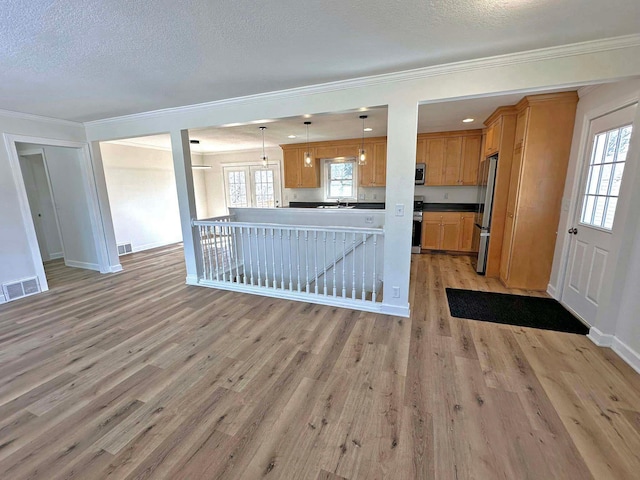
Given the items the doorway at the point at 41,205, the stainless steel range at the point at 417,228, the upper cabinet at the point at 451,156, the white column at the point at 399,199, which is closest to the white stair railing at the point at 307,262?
the white column at the point at 399,199

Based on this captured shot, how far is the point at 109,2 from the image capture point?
5.08 ft

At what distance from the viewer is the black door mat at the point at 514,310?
9.18 feet

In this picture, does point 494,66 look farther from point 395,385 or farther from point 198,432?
point 198,432

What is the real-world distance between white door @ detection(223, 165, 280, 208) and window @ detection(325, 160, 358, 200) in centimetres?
154

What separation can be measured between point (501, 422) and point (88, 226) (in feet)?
20.3

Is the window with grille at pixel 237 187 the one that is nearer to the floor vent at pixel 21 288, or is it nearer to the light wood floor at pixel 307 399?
the floor vent at pixel 21 288

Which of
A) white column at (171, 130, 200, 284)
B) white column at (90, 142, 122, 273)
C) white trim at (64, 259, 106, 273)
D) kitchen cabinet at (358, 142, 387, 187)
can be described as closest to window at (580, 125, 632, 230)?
kitchen cabinet at (358, 142, 387, 187)

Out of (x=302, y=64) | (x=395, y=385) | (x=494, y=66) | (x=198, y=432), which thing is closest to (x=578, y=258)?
(x=494, y=66)

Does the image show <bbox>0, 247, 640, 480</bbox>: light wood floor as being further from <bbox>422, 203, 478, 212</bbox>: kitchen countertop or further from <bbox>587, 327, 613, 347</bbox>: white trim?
<bbox>422, 203, 478, 212</bbox>: kitchen countertop

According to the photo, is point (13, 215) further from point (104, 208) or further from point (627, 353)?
point (627, 353)

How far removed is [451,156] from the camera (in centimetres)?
546

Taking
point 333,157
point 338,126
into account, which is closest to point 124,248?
point 333,157

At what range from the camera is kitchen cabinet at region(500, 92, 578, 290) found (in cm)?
325

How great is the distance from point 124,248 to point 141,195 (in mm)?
1274
